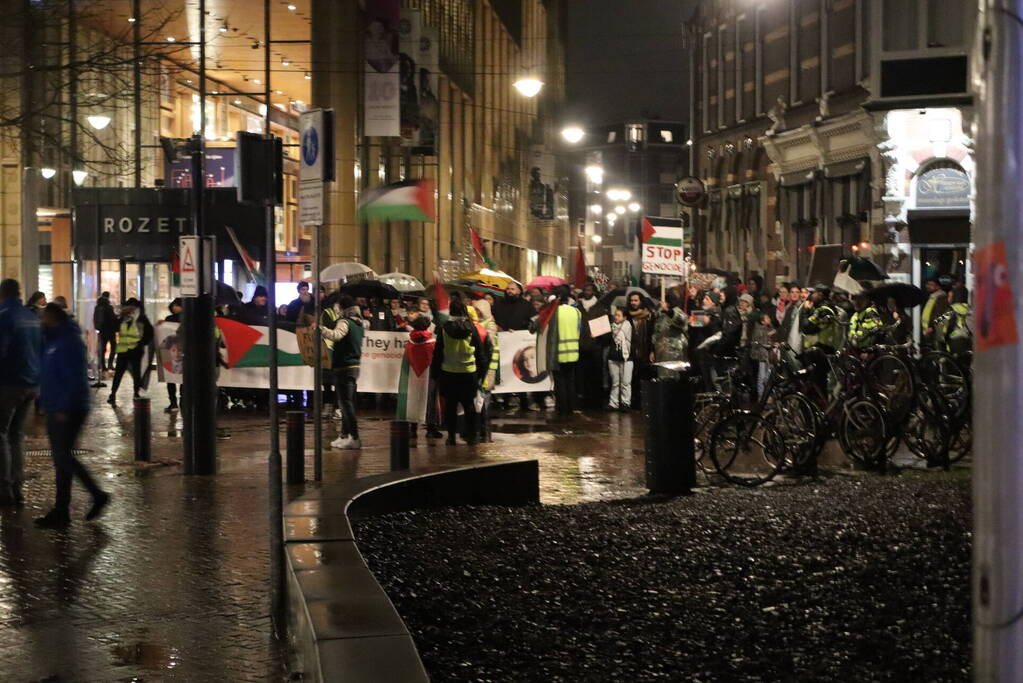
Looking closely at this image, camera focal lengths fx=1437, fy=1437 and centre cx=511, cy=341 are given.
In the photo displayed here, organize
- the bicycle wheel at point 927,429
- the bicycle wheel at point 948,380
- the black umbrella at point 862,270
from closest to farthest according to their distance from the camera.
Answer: the bicycle wheel at point 927,429 → the bicycle wheel at point 948,380 → the black umbrella at point 862,270

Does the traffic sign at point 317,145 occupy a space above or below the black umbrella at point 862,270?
above

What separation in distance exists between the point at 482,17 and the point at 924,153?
35.5m

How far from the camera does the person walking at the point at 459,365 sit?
57.2 feet

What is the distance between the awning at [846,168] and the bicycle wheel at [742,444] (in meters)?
22.5

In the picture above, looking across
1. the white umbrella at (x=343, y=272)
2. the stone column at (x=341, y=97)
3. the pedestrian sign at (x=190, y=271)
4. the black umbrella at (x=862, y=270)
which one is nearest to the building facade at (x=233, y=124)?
the stone column at (x=341, y=97)

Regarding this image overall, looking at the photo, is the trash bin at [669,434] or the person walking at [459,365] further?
the person walking at [459,365]

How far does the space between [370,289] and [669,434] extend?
1626 cm

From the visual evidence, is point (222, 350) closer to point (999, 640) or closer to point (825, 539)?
point (825, 539)

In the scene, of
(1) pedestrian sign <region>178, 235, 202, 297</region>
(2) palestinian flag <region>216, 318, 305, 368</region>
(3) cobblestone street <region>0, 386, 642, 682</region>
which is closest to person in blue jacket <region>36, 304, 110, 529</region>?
(3) cobblestone street <region>0, 386, 642, 682</region>

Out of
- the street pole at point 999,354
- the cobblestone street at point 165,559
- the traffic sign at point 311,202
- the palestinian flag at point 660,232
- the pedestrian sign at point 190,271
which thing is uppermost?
the palestinian flag at point 660,232

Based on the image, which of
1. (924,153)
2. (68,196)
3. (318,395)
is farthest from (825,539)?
(68,196)

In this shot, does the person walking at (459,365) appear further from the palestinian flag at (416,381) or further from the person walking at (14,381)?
the person walking at (14,381)

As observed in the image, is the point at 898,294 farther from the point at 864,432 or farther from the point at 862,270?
the point at 864,432

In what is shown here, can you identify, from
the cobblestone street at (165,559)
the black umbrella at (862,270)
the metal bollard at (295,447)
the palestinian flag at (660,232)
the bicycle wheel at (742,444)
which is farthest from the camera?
the palestinian flag at (660,232)
